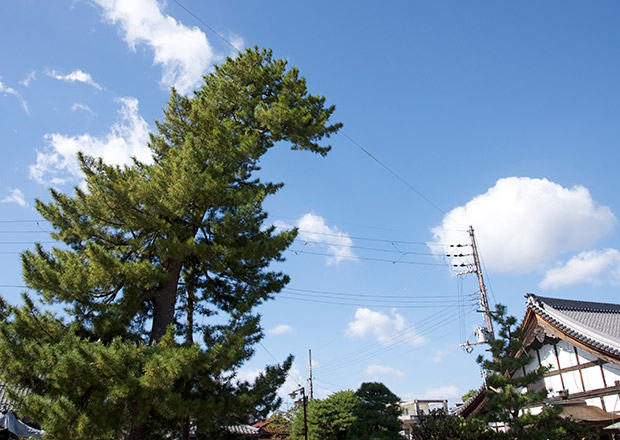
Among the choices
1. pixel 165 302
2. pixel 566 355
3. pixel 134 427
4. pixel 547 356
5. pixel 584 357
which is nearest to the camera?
pixel 134 427

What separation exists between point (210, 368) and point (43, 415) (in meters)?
2.57

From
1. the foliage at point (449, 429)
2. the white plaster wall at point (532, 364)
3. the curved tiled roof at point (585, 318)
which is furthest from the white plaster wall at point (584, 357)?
the foliage at point (449, 429)

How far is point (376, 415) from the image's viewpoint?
12055 millimetres

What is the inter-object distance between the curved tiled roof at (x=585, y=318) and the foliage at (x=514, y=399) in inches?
98.5

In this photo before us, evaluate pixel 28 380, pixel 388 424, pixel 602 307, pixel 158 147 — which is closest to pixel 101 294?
pixel 28 380

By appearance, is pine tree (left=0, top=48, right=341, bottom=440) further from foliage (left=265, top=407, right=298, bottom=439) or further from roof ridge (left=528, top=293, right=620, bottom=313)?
foliage (left=265, top=407, right=298, bottom=439)

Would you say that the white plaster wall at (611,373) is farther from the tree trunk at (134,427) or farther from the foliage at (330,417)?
the tree trunk at (134,427)

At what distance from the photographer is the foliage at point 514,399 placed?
1034cm

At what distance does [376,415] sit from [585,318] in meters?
9.57

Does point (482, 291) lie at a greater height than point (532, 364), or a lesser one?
greater

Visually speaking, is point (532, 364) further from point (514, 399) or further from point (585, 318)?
point (514, 399)

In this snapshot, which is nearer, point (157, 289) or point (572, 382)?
point (157, 289)

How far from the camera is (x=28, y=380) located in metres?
7.59

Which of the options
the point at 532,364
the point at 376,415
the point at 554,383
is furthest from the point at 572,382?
the point at 376,415
